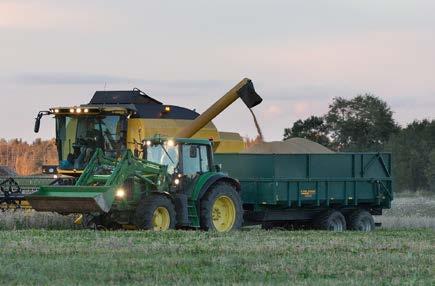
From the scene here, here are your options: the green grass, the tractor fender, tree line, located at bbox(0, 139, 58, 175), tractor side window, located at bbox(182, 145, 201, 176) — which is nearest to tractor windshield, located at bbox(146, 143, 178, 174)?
tractor side window, located at bbox(182, 145, 201, 176)

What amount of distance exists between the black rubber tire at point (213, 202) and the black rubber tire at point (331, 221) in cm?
339

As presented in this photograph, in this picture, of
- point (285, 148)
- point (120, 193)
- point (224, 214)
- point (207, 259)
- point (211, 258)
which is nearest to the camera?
point (207, 259)

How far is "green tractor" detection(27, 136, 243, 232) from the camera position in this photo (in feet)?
74.5

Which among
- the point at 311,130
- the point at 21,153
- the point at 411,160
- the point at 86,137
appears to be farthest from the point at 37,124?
the point at 21,153

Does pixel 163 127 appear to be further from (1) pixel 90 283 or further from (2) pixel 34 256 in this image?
(1) pixel 90 283

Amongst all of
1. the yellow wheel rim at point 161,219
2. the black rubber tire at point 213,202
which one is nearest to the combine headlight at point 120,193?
the yellow wheel rim at point 161,219

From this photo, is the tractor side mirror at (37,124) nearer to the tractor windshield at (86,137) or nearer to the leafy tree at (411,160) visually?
the tractor windshield at (86,137)

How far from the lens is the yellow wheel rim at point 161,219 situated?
23.1 m

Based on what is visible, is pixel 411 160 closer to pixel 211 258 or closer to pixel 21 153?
pixel 21 153

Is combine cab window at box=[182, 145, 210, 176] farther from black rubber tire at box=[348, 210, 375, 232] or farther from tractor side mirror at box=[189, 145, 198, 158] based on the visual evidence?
black rubber tire at box=[348, 210, 375, 232]

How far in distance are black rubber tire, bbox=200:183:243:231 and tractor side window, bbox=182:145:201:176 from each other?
60 centimetres

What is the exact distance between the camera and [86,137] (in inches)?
1122

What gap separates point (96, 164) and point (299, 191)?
5.38m

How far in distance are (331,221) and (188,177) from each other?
5126mm
